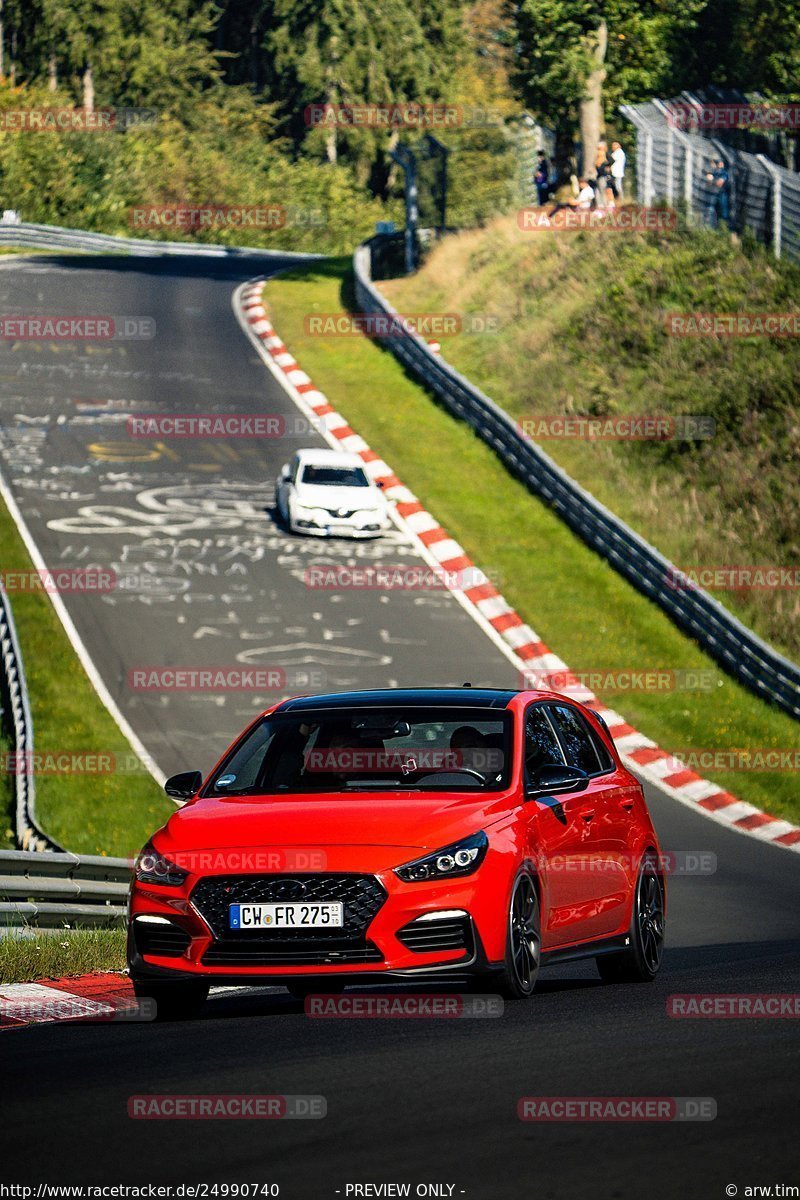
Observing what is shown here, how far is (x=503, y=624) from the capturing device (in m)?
26.8

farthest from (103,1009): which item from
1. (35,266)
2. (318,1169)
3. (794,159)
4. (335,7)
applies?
(335,7)

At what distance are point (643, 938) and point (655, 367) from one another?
2806 cm

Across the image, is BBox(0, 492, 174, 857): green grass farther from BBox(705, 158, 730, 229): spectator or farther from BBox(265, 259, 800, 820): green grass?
BBox(705, 158, 730, 229): spectator

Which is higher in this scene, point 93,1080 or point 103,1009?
point 93,1080

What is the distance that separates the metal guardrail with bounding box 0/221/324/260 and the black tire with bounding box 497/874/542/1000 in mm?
51458

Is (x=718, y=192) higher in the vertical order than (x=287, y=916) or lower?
lower

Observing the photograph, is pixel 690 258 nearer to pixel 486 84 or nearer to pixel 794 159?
pixel 794 159

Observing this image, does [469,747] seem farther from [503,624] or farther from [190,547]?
[190,547]

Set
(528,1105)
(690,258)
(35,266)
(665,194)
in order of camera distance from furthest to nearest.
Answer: (35,266) < (665,194) < (690,258) < (528,1105)

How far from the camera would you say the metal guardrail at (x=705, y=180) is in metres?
39.5

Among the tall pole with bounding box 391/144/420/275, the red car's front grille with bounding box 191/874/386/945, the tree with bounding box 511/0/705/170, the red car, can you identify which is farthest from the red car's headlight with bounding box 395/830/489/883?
the tree with bounding box 511/0/705/170

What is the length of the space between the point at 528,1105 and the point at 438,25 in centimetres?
9507

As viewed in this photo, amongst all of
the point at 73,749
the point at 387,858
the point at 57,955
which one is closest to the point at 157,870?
the point at 387,858

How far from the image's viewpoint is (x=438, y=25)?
9606 cm
